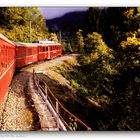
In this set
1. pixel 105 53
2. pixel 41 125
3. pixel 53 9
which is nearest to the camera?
pixel 41 125

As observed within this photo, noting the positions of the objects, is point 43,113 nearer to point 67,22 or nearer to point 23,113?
point 23,113

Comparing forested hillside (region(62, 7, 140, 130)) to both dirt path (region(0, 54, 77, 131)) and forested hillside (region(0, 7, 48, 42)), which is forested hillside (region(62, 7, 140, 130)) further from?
forested hillside (region(0, 7, 48, 42))

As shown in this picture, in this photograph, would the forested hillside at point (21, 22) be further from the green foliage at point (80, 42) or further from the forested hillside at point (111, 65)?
the forested hillside at point (111, 65)

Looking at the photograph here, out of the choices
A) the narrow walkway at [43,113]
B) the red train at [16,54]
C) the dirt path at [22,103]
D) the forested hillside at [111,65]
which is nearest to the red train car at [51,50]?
the red train at [16,54]

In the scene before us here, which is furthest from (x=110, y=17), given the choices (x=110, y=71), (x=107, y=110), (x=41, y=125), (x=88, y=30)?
(x=41, y=125)

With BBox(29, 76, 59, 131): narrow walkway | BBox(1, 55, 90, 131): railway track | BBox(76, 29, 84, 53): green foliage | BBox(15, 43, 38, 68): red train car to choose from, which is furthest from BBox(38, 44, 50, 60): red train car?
BBox(76, 29, 84, 53): green foliage

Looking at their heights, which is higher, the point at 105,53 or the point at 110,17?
the point at 110,17

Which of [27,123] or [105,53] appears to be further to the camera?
[105,53]

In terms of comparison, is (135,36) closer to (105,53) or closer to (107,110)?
(105,53)
